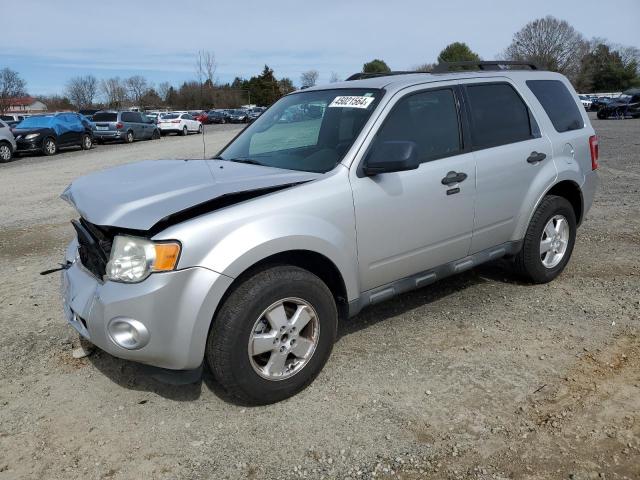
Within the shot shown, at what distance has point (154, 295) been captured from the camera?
278cm

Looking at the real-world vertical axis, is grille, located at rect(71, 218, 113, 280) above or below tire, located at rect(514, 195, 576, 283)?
above

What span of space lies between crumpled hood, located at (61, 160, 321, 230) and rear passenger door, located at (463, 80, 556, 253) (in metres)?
1.49

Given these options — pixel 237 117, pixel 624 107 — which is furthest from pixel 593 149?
pixel 237 117

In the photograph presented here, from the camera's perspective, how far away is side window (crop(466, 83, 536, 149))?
4270 millimetres

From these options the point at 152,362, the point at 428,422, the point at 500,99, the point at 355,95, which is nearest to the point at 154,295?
the point at 152,362

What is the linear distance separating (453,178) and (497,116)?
0.87 metres

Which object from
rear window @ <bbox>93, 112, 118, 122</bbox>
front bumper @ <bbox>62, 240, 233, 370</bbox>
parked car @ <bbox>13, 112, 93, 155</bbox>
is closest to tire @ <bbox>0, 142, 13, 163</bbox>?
parked car @ <bbox>13, 112, 93, 155</bbox>

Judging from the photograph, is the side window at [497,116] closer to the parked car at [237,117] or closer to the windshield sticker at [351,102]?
the windshield sticker at [351,102]

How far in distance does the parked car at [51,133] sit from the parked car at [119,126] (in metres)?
2.49

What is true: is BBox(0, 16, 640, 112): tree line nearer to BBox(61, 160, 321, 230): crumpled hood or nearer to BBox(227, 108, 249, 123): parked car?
BBox(227, 108, 249, 123): parked car

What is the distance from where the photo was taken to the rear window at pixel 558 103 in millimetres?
4875

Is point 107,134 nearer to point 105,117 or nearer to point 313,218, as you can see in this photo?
point 105,117

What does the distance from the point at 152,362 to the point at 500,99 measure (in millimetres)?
3345

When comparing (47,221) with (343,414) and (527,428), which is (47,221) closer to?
(343,414)
